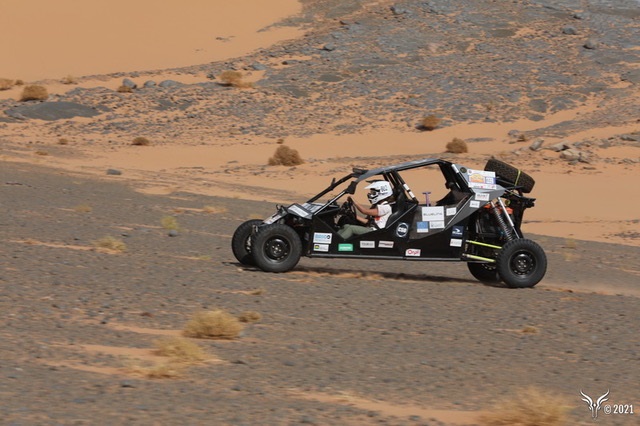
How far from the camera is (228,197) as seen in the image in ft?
92.6

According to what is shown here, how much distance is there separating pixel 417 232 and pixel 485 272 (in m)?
1.75

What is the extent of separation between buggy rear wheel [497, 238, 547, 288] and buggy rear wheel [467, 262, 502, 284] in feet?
2.56

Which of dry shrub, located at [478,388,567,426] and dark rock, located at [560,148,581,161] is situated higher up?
dark rock, located at [560,148,581,161]

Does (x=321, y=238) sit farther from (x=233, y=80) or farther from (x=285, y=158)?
(x=233, y=80)

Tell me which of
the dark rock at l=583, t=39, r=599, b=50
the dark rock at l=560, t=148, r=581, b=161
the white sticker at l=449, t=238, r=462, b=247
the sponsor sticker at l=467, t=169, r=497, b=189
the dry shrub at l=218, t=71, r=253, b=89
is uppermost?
the dark rock at l=583, t=39, r=599, b=50

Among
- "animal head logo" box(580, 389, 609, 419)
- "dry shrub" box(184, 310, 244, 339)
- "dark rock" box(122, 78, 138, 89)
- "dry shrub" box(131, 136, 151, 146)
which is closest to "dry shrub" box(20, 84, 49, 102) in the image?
"dark rock" box(122, 78, 138, 89)

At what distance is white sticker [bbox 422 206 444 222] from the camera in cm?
1441

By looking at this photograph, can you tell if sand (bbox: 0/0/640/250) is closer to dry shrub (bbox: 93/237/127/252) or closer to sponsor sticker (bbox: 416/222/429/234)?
sponsor sticker (bbox: 416/222/429/234)

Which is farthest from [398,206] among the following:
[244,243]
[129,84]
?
[129,84]

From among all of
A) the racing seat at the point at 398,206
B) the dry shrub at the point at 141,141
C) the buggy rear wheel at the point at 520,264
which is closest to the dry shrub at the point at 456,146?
the dry shrub at the point at 141,141

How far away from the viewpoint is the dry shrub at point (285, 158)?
35.8 metres

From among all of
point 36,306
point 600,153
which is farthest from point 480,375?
point 600,153

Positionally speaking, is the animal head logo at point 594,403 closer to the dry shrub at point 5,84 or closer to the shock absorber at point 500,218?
the shock absorber at point 500,218

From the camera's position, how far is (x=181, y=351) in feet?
29.0
